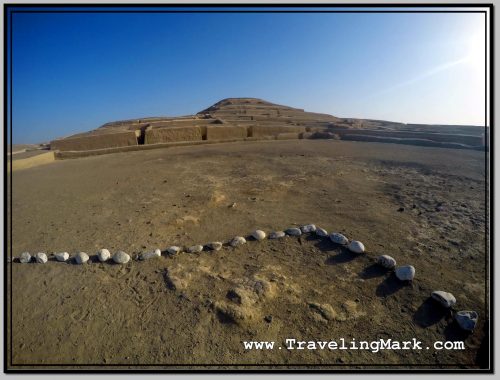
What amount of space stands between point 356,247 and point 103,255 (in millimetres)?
2808

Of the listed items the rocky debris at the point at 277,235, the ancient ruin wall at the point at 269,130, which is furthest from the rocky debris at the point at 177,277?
the ancient ruin wall at the point at 269,130

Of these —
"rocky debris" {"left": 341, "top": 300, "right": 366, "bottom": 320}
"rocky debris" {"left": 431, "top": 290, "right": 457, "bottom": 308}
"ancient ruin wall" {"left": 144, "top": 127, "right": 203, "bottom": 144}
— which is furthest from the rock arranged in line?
"ancient ruin wall" {"left": 144, "top": 127, "right": 203, "bottom": 144}

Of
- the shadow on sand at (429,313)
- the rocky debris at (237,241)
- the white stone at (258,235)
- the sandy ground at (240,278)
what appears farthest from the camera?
the white stone at (258,235)

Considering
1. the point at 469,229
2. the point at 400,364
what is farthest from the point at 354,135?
the point at 400,364

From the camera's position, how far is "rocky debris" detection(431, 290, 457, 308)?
7.72 feet

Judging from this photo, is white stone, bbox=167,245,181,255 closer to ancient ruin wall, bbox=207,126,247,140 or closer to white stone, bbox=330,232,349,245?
white stone, bbox=330,232,349,245

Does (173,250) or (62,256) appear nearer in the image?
(62,256)

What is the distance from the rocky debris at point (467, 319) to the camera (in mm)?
2149

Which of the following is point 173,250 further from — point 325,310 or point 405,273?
point 405,273

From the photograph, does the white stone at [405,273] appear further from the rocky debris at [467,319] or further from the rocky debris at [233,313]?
the rocky debris at [233,313]

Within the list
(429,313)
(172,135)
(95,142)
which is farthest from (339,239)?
(172,135)

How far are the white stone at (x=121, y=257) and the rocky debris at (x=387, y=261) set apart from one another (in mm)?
2692

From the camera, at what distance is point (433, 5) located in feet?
8.05

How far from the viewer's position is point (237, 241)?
346 centimetres
